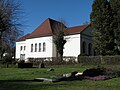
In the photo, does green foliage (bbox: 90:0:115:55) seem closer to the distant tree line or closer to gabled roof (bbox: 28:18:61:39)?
the distant tree line

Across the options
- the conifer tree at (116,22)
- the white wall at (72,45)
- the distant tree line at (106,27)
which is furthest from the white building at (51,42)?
the conifer tree at (116,22)

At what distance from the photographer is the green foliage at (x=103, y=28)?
136 feet

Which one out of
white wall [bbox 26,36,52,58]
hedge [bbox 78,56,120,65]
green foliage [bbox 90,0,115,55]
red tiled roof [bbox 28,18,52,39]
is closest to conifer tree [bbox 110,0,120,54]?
green foliage [bbox 90,0,115,55]

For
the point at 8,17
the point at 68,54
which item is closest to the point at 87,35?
the point at 68,54

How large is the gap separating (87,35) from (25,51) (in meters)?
19.7

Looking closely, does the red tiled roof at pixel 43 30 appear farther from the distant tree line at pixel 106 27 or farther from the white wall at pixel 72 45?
the distant tree line at pixel 106 27

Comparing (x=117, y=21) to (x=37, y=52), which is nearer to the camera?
(x=117, y=21)

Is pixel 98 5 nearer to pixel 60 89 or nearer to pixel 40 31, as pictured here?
pixel 40 31

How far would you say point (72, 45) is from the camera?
52156 mm

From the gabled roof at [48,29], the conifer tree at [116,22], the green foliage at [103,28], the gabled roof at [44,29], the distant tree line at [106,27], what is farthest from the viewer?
the gabled roof at [44,29]

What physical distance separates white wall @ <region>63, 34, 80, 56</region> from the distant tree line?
27.8 ft

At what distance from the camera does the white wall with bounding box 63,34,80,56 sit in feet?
168

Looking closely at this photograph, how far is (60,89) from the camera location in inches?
487

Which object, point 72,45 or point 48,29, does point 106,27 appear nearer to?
point 72,45
